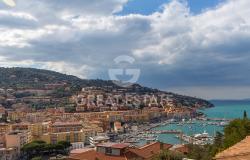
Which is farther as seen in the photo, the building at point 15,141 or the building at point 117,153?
the building at point 15,141

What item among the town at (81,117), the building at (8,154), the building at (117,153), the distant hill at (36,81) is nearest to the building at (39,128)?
the town at (81,117)

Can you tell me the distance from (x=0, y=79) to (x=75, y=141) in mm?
58992

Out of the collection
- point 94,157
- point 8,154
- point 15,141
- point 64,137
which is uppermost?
point 94,157

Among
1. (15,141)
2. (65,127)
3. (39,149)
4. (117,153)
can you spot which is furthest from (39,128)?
(117,153)

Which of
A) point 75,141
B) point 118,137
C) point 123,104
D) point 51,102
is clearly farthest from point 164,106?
point 75,141

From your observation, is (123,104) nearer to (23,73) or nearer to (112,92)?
(112,92)

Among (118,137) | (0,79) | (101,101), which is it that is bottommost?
(118,137)

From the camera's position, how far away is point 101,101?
243 feet

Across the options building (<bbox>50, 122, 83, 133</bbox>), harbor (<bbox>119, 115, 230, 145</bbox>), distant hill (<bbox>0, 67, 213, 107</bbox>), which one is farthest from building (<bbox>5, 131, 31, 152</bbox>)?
distant hill (<bbox>0, 67, 213, 107</bbox>)

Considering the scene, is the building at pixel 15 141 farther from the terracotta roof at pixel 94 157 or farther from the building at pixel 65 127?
the terracotta roof at pixel 94 157

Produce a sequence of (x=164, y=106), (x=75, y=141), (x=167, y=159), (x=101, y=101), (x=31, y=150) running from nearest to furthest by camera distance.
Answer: (x=167, y=159), (x=31, y=150), (x=75, y=141), (x=101, y=101), (x=164, y=106)

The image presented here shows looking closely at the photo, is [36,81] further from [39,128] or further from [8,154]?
[8,154]

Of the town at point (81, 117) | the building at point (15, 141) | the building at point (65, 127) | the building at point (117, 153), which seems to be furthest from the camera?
the building at point (65, 127)

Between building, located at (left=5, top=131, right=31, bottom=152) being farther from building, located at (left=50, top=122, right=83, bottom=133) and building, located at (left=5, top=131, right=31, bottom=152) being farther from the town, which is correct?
building, located at (left=50, top=122, right=83, bottom=133)
